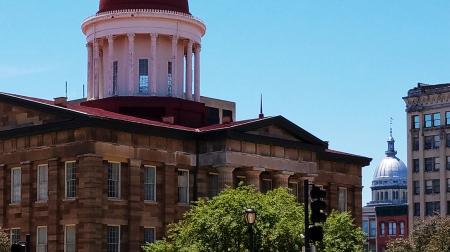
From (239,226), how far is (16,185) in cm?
2081

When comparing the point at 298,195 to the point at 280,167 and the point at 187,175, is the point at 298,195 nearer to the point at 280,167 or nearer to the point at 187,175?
the point at 280,167

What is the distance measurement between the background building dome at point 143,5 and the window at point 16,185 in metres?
16.3

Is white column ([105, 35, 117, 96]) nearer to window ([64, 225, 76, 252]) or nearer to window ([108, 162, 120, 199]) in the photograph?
window ([108, 162, 120, 199])

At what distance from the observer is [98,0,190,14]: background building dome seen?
9031 centimetres

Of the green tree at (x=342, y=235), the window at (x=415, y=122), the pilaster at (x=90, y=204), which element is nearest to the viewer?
the green tree at (x=342, y=235)

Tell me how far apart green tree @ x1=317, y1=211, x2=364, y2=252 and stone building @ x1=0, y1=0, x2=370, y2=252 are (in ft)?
32.1

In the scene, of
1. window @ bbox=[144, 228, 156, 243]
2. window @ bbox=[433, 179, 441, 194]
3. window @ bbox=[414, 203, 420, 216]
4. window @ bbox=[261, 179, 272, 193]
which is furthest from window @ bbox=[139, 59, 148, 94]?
window @ bbox=[414, 203, 420, 216]

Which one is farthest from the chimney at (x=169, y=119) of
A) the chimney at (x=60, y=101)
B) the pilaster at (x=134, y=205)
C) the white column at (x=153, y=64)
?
the chimney at (x=60, y=101)

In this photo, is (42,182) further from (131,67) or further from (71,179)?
(131,67)

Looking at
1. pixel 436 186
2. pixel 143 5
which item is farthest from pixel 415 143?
pixel 143 5

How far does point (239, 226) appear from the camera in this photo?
66.0 m

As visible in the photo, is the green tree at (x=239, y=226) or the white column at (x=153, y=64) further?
the white column at (x=153, y=64)

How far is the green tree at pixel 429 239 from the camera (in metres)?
96.4

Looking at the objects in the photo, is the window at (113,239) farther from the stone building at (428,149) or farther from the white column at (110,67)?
the stone building at (428,149)
